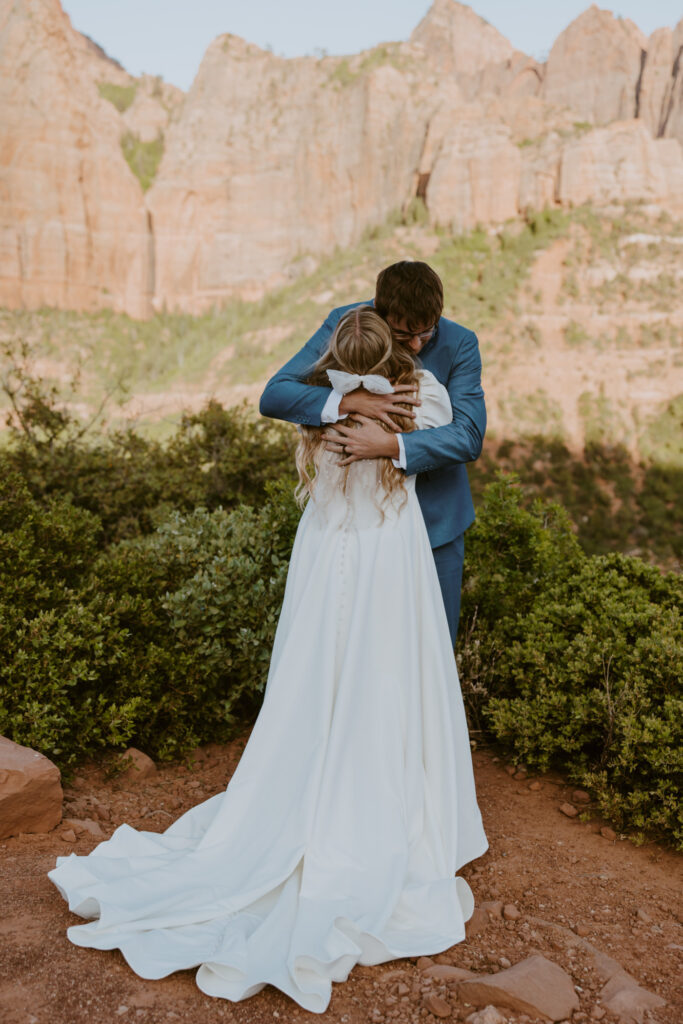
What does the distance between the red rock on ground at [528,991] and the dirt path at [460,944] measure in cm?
3

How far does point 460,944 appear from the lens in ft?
8.09

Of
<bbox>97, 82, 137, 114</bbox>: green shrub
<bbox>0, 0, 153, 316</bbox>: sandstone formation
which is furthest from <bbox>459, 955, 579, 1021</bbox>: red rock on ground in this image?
<bbox>97, 82, 137, 114</bbox>: green shrub

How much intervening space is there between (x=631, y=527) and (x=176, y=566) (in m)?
24.5

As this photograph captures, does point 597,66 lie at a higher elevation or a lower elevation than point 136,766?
higher

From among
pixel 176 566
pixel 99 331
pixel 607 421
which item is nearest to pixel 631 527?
pixel 607 421

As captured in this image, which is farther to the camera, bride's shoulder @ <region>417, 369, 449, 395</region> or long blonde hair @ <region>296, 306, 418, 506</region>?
bride's shoulder @ <region>417, 369, 449, 395</region>

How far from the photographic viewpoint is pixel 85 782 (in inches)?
151

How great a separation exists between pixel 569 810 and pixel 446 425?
215 centimetres

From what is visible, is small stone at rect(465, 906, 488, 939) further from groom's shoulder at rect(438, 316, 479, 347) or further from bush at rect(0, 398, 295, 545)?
bush at rect(0, 398, 295, 545)

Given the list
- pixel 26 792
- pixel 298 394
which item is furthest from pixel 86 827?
pixel 298 394

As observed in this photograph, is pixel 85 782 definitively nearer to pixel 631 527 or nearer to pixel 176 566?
pixel 176 566

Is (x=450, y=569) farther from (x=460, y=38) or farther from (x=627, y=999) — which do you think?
(x=460, y=38)

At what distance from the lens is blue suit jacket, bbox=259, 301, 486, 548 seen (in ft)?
8.68

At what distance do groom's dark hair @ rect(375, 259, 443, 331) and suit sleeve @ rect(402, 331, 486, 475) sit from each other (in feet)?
0.97
